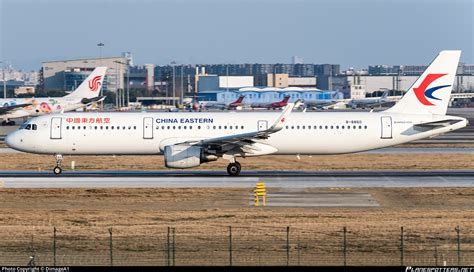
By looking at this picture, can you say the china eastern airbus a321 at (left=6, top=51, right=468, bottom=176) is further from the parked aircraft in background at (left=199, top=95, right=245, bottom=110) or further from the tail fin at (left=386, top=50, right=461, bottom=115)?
the parked aircraft in background at (left=199, top=95, right=245, bottom=110)

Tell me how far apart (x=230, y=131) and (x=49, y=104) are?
2716 inches

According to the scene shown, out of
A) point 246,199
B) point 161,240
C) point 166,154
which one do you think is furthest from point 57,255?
point 166,154

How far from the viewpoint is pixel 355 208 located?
35.5 meters

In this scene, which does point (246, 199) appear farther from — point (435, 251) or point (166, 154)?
point (435, 251)

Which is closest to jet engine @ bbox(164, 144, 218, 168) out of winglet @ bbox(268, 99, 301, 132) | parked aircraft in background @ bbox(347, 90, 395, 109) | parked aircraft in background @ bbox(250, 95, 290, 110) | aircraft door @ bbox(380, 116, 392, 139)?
winglet @ bbox(268, 99, 301, 132)

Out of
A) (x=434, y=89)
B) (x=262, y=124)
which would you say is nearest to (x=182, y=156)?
(x=262, y=124)

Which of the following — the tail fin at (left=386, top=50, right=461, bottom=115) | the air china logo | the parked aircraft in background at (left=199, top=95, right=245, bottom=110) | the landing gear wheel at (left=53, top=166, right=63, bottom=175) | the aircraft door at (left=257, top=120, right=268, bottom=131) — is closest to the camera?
the aircraft door at (left=257, top=120, right=268, bottom=131)

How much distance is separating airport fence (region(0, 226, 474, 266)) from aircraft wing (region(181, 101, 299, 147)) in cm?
1506

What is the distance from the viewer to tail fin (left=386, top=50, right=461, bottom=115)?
49031 millimetres

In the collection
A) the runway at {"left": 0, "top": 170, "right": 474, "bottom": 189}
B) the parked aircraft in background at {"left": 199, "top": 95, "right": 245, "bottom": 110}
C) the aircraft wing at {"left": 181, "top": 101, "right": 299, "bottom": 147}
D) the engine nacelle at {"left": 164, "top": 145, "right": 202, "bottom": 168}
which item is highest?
the aircraft wing at {"left": 181, "top": 101, "right": 299, "bottom": 147}

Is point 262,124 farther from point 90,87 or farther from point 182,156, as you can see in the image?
point 90,87

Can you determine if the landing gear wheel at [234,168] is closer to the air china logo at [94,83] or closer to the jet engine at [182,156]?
the jet engine at [182,156]

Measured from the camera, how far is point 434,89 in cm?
4916

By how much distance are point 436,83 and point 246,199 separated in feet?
54.3
